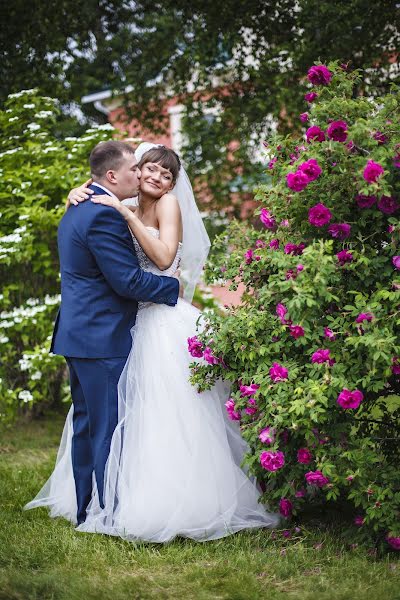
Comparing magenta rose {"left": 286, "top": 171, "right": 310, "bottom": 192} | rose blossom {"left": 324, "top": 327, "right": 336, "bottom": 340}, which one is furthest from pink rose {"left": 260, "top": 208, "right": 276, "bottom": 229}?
rose blossom {"left": 324, "top": 327, "right": 336, "bottom": 340}

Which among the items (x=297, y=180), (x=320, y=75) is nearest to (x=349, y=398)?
(x=297, y=180)

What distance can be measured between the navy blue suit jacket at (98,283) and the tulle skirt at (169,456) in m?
0.19

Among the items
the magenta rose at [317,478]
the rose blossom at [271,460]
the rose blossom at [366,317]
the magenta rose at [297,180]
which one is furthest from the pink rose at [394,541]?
the magenta rose at [297,180]

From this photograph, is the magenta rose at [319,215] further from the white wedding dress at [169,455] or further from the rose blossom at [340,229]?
the white wedding dress at [169,455]

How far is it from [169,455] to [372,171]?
1.88 metres

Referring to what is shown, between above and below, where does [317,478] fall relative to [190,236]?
below

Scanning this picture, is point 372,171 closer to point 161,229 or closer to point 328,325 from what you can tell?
point 328,325

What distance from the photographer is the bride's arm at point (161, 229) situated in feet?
13.8

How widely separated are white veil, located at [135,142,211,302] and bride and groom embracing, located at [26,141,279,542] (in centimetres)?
23

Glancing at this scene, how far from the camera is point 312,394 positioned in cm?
354

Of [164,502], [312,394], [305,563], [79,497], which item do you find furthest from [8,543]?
[312,394]

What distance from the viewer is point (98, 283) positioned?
427 cm

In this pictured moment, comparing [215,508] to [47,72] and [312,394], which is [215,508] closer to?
[312,394]

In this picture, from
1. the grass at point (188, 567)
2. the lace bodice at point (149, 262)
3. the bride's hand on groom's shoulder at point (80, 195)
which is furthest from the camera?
the lace bodice at point (149, 262)
